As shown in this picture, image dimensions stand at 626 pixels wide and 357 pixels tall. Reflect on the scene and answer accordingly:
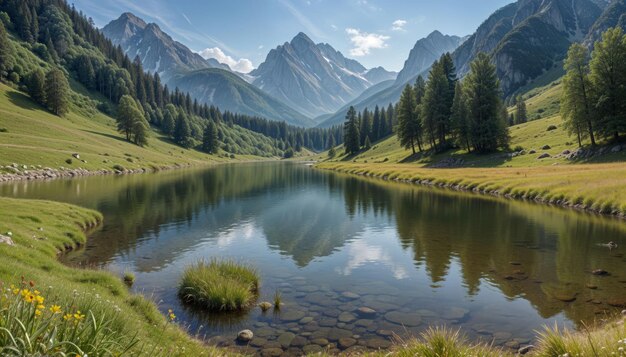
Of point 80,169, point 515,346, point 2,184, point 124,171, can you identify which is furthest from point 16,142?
point 515,346

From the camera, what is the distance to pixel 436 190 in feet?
210

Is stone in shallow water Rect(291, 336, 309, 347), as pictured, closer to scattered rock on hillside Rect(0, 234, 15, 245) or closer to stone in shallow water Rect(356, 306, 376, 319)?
stone in shallow water Rect(356, 306, 376, 319)

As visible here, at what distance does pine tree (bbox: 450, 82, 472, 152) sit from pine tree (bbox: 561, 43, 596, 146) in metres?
21.2

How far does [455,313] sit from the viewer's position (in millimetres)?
17188

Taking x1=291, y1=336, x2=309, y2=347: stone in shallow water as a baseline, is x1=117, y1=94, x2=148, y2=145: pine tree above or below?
above

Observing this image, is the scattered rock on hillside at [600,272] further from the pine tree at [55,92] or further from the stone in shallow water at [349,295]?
the pine tree at [55,92]

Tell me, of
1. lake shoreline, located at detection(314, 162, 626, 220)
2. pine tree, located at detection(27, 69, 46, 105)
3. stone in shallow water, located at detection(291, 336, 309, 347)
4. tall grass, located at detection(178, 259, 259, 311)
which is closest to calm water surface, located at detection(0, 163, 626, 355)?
stone in shallow water, located at detection(291, 336, 309, 347)

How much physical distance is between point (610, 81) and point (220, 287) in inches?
3264

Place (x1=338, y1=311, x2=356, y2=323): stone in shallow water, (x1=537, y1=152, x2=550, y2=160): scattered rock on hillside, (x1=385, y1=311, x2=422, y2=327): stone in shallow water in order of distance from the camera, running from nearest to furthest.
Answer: (x1=385, y1=311, x2=422, y2=327): stone in shallow water < (x1=338, y1=311, x2=356, y2=323): stone in shallow water < (x1=537, y1=152, x2=550, y2=160): scattered rock on hillside

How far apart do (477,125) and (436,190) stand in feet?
119

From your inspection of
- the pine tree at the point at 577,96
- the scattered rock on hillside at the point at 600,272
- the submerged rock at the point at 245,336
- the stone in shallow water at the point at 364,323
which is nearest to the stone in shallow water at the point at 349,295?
the stone in shallow water at the point at 364,323

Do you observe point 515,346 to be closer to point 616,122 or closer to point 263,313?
point 263,313

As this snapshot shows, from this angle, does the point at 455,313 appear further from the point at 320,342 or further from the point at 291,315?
the point at 291,315

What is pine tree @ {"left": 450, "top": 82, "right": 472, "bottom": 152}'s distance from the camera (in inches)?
3686
